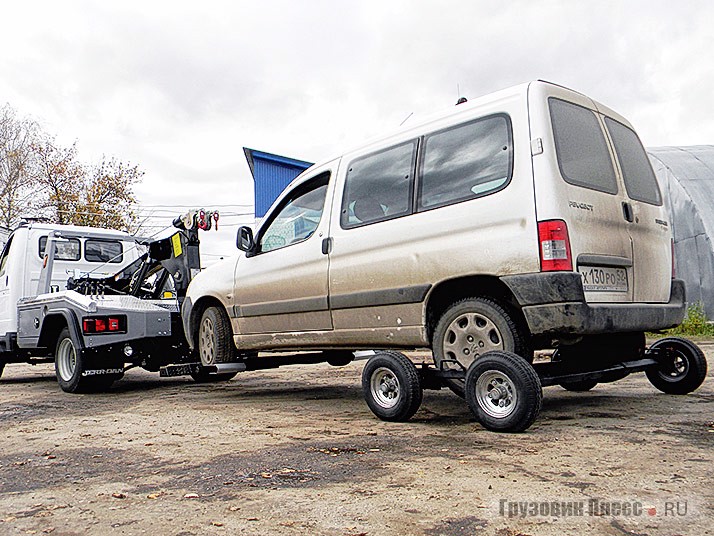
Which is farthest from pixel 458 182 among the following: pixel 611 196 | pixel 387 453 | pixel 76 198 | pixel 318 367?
pixel 76 198

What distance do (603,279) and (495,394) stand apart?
3.47ft

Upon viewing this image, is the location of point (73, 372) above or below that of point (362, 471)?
above

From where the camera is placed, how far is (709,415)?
479 cm

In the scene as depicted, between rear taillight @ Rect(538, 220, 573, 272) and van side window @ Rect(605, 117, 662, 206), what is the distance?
1.07 meters

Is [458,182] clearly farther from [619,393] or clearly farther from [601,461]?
[619,393]

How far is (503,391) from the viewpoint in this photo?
4.28m

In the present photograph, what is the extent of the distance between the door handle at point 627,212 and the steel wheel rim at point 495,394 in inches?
61.1

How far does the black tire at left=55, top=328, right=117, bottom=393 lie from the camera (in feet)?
25.0

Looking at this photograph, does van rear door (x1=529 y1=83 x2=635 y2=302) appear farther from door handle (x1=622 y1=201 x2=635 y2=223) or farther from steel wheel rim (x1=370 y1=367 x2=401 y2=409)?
steel wheel rim (x1=370 y1=367 x2=401 y2=409)

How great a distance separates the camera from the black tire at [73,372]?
300 inches

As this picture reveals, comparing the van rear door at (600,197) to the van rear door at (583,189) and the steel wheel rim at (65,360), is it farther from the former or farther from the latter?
the steel wheel rim at (65,360)

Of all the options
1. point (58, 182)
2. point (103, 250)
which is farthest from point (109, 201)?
point (103, 250)

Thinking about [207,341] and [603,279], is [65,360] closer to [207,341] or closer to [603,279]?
[207,341]

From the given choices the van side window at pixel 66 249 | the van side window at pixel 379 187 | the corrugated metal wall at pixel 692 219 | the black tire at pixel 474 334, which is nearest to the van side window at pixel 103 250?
the van side window at pixel 66 249
